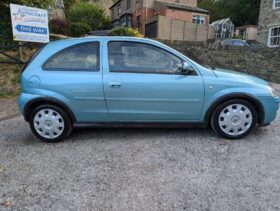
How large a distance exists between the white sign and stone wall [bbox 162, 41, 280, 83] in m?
5.75

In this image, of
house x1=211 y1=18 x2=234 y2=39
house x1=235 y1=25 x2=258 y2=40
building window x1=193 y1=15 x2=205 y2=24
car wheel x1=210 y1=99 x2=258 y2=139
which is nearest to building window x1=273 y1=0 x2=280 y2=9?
building window x1=193 y1=15 x2=205 y2=24

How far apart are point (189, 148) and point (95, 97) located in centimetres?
168

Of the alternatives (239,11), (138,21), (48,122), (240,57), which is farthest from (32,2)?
(239,11)

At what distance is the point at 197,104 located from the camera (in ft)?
13.5

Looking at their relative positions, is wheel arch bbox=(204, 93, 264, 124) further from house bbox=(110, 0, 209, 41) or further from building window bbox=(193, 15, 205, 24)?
building window bbox=(193, 15, 205, 24)

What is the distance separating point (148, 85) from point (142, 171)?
140 centimetres

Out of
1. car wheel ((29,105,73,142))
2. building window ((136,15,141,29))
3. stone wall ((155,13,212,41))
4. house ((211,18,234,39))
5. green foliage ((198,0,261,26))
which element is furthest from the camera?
green foliage ((198,0,261,26))

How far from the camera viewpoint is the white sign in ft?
24.4

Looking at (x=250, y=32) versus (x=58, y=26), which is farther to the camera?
(x=250, y=32)

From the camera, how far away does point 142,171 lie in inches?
129

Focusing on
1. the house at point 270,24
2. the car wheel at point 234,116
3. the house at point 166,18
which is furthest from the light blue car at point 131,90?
the house at point 270,24

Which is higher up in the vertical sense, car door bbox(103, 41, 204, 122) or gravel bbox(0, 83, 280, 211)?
car door bbox(103, 41, 204, 122)

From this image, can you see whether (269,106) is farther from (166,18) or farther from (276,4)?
(276,4)

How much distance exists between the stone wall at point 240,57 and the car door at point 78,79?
22.4 feet
